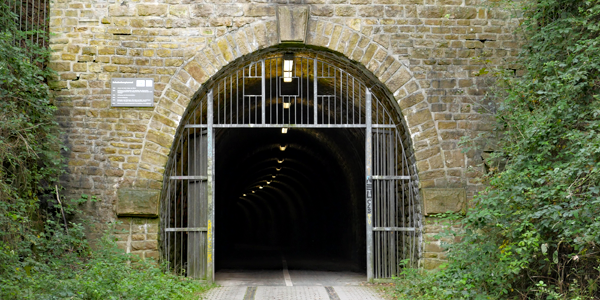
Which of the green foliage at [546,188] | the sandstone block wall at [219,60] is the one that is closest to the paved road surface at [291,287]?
the green foliage at [546,188]

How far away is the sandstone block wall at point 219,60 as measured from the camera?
27.1 ft

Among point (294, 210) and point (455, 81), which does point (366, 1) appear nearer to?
point (455, 81)

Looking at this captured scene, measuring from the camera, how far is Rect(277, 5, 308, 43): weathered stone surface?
27.5ft

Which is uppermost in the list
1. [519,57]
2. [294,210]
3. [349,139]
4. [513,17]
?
[513,17]

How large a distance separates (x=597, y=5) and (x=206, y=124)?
19.2ft

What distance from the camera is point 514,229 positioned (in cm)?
623

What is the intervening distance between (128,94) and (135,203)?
65.5 inches

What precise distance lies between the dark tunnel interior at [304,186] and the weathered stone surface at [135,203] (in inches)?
146

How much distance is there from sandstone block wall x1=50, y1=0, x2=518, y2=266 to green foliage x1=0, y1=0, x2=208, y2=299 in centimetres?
36

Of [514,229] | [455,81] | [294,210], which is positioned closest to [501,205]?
[514,229]

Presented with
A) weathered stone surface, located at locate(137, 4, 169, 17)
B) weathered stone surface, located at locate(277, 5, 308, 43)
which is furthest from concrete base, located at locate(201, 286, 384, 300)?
weathered stone surface, located at locate(137, 4, 169, 17)

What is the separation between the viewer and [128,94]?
27.2ft

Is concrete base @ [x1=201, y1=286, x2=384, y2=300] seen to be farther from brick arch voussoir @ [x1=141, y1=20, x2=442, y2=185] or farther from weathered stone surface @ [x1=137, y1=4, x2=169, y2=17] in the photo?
weathered stone surface @ [x1=137, y1=4, x2=169, y2=17]

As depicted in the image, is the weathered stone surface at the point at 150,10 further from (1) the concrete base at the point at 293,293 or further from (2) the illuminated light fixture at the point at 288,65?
(1) the concrete base at the point at 293,293
